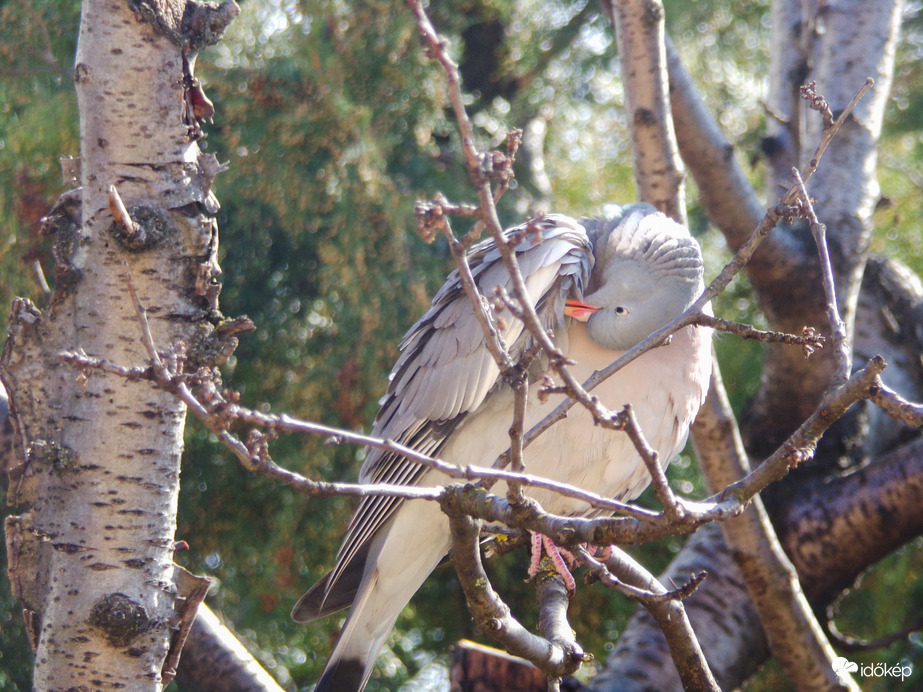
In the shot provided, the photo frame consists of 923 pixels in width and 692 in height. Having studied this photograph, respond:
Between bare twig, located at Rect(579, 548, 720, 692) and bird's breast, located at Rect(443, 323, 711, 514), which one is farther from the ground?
bird's breast, located at Rect(443, 323, 711, 514)

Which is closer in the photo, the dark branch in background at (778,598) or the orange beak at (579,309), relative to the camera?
the orange beak at (579,309)

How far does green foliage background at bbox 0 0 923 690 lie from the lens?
11.2 ft

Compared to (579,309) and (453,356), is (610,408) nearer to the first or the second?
(579,309)

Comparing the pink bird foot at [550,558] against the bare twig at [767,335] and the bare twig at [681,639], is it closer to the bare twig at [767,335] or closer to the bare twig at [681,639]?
the bare twig at [681,639]

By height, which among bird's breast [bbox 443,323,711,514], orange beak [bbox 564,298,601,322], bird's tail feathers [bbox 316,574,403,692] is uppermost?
orange beak [bbox 564,298,601,322]

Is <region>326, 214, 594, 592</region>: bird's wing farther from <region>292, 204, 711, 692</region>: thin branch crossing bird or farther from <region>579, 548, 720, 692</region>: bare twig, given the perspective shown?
<region>579, 548, 720, 692</region>: bare twig

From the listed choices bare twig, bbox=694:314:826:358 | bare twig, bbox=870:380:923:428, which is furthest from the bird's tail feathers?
bare twig, bbox=870:380:923:428

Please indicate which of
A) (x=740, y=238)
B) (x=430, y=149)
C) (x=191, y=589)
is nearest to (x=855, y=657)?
(x=740, y=238)

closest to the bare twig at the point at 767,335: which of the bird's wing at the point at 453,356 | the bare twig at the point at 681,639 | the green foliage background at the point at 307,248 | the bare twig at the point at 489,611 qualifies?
the bare twig at the point at 489,611

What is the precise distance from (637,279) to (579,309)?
21cm

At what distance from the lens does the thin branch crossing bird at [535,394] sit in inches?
106

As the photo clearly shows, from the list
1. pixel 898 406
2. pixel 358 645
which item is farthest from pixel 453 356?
pixel 898 406

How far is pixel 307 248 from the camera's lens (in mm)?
3883

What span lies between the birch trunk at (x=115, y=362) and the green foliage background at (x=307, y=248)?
110cm
